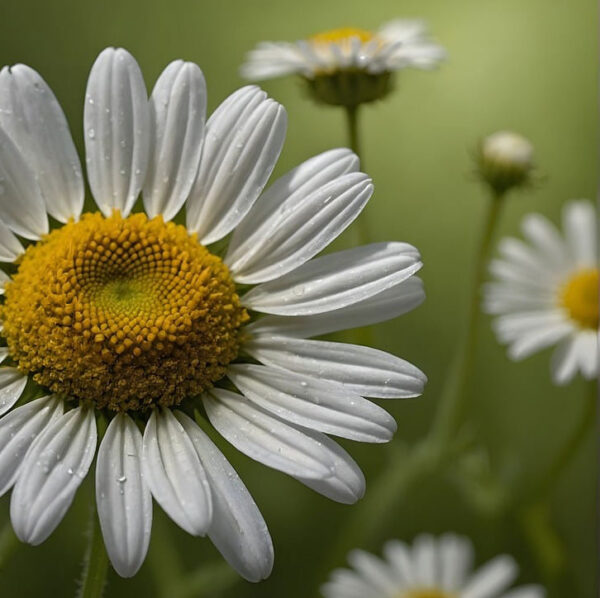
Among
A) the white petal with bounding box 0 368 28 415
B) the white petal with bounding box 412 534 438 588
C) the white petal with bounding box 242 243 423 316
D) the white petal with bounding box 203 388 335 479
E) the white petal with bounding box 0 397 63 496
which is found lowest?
the white petal with bounding box 412 534 438 588

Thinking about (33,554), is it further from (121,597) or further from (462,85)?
(462,85)

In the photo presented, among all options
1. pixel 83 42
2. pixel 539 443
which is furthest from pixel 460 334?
pixel 83 42

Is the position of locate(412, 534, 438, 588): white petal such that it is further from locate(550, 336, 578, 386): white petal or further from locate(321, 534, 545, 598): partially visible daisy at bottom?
locate(550, 336, 578, 386): white petal

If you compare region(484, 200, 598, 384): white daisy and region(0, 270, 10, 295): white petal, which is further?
region(484, 200, 598, 384): white daisy

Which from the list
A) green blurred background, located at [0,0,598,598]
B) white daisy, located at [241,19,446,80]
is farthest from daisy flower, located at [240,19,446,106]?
green blurred background, located at [0,0,598,598]

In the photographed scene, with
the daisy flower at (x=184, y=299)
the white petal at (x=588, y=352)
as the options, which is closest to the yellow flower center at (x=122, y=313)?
the daisy flower at (x=184, y=299)

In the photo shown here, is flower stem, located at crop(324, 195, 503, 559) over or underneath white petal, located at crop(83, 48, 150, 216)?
underneath

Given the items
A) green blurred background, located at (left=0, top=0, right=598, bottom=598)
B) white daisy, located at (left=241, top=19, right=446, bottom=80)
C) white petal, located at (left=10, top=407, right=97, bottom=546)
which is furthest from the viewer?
green blurred background, located at (left=0, top=0, right=598, bottom=598)

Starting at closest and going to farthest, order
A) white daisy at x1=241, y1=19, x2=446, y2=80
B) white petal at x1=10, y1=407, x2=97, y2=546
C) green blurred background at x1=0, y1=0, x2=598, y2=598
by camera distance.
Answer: white petal at x1=10, y1=407, x2=97, y2=546
white daisy at x1=241, y1=19, x2=446, y2=80
green blurred background at x1=0, y1=0, x2=598, y2=598
